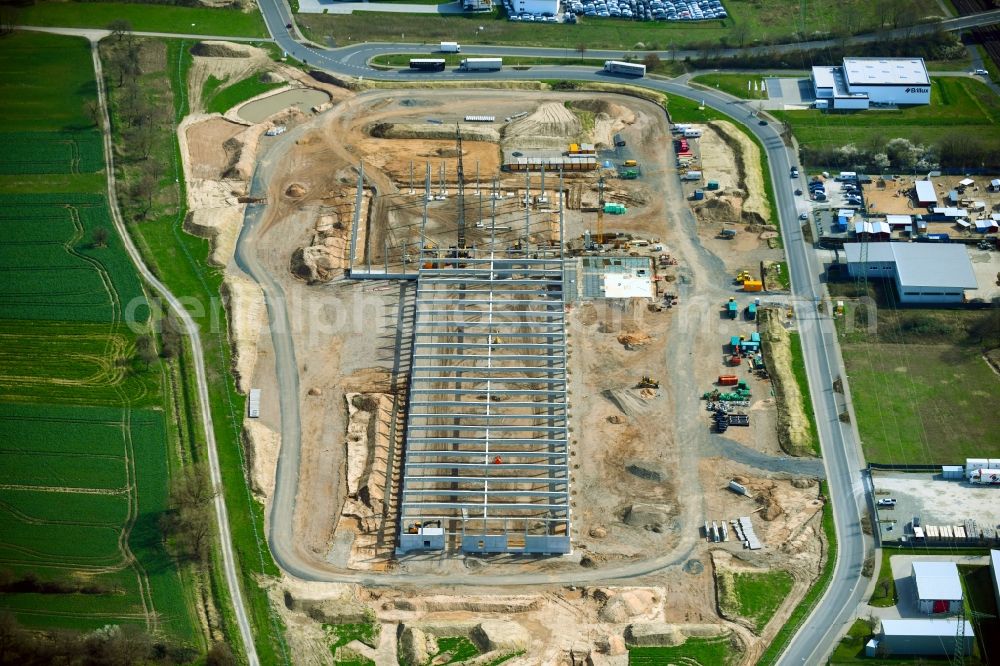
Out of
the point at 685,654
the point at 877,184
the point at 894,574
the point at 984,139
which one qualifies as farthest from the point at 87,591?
the point at 984,139

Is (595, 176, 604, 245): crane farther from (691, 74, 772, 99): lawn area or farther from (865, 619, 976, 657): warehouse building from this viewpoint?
(865, 619, 976, 657): warehouse building

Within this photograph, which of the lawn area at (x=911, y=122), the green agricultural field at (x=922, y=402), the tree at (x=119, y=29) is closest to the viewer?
the green agricultural field at (x=922, y=402)

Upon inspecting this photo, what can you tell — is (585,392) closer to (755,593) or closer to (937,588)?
(755,593)

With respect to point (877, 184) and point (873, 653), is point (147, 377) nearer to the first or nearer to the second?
point (873, 653)

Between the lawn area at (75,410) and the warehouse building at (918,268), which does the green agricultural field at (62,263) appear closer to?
the lawn area at (75,410)

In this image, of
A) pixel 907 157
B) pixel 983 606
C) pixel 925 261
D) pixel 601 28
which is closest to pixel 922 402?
pixel 925 261

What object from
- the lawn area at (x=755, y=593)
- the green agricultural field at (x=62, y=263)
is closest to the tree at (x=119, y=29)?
the green agricultural field at (x=62, y=263)

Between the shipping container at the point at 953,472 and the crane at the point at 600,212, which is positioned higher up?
the crane at the point at 600,212
